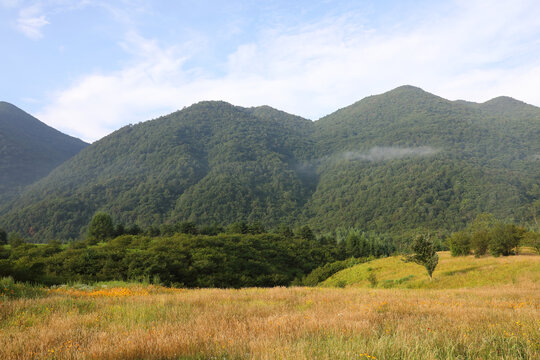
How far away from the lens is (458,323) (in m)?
5.81

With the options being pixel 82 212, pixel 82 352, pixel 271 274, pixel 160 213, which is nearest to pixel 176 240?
pixel 271 274

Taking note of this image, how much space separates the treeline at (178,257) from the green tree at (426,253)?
21.1 m

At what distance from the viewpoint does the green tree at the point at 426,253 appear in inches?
1016

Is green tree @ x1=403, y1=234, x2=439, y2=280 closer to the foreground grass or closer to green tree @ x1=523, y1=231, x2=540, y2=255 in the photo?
green tree @ x1=523, y1=231, x2=540, y2=255

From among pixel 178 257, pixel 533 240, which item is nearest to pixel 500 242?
pixel 533 240

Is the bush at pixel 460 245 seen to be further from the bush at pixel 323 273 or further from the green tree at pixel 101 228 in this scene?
the green tree at pixel 101 228

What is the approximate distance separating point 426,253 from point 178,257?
29683mm

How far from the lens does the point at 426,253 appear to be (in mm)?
25938

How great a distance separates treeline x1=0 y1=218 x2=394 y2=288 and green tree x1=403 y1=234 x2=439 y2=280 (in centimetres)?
2114

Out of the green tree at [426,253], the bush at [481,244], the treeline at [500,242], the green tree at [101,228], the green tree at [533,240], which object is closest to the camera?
the green tree at [426,253]

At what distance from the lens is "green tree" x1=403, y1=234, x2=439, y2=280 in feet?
84.7

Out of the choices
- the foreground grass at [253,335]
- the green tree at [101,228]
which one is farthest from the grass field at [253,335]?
the green tree at [101,228]

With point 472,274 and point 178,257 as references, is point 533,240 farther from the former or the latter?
point 178,257

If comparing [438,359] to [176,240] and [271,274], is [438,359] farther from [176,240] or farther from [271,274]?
[271,274]
